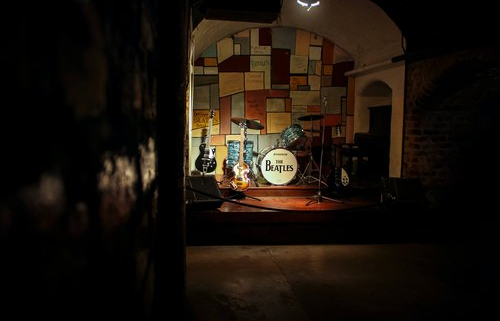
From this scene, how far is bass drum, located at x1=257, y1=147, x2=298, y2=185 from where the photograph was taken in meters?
5.62

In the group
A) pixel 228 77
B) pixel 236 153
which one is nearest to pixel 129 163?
pixel 236 153

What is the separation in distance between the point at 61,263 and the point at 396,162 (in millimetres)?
5518

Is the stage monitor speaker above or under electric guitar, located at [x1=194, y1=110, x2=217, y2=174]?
under

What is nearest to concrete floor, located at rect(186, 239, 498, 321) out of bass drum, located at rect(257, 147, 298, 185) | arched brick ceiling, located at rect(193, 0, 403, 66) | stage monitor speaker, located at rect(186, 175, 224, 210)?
stage monitor speaker, located at rect(186, 175, 224, 210)

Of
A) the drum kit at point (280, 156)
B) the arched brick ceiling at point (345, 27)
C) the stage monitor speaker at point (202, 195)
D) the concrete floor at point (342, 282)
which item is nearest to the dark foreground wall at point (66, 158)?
the concrete floor at point (342, 282)

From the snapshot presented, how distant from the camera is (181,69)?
6.23 feet

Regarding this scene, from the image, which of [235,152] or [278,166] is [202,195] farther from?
[235,152]

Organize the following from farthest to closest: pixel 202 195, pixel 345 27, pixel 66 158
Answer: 1. pixel 345 27
2. pixel 202 195
3. pixel 66 158

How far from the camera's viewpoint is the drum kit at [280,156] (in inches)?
222

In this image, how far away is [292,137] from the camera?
6461 mm

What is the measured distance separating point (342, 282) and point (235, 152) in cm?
408

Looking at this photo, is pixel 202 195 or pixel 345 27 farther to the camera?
pixel 345 27

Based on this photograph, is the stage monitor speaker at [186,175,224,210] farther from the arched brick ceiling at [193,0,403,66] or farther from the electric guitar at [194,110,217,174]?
the arched brick ceiling at [193,0,403,66]

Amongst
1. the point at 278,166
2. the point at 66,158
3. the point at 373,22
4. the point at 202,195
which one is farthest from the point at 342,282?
the point at 373,22
